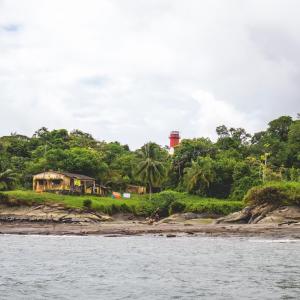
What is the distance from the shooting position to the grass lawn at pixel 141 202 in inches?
3009

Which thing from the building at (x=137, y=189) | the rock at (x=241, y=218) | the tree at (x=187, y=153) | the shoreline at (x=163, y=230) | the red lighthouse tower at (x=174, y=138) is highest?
the red lighthouse tower at (x=174, y=138)

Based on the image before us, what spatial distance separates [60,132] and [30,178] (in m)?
25.1

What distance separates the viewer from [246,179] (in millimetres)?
84750

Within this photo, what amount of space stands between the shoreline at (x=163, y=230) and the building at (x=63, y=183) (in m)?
16.5

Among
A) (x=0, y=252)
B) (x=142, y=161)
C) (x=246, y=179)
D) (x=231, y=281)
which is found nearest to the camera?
(x=231, y=281)

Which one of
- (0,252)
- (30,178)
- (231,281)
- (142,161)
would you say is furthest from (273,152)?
(231,281)

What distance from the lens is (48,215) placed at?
73.7 m

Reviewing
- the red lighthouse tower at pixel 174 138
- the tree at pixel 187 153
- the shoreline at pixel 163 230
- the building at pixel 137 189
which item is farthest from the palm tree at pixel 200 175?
the red lighthouse tower at pixel 174 138

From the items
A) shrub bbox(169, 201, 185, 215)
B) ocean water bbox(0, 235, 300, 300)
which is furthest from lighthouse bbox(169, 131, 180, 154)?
ocean water bbox(0, 235, 300, 300)

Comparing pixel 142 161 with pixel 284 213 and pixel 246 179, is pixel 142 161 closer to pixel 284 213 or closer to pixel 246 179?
pixel 246 179

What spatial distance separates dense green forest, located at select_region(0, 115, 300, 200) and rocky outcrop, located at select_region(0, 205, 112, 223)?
6.92 metres

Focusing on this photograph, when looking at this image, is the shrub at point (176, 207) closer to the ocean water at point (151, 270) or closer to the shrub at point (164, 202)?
the shrub at point (164, 202)

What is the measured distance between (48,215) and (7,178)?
12699mm

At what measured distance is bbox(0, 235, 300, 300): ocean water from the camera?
23.0m
